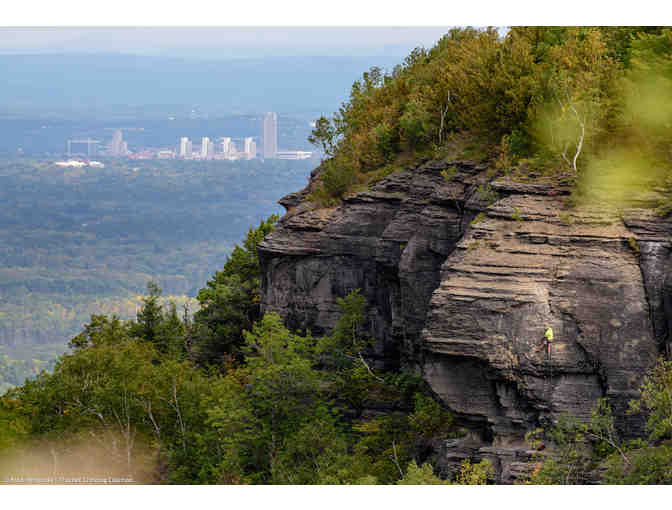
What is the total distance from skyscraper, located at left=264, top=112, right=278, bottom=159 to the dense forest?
333 ft

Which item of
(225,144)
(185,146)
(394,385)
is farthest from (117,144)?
(394,385)

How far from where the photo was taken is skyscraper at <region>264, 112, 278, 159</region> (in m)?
138

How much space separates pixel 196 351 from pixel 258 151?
358 ft

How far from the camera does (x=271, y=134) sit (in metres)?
140

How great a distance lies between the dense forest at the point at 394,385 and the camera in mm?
20344

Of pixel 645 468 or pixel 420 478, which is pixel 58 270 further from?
pixel 645 468

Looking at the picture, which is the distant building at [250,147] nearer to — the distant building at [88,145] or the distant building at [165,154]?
the distant building at [165,154]

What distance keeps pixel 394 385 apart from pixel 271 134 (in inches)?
4446

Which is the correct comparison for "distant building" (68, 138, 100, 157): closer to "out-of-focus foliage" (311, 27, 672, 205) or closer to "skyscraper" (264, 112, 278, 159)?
"skyscraper" (264, 112, 278, 159)

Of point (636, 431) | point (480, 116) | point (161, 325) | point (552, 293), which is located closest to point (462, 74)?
point (480, 116)

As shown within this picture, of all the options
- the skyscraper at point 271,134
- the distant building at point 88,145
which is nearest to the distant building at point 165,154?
the distant building at point 88,145

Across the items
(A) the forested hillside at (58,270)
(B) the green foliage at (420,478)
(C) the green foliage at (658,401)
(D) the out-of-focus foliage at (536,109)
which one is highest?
(D) the out-of-focus foliage at (536,109)

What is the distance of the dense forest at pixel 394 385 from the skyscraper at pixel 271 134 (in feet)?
333

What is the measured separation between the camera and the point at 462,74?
31125mm
